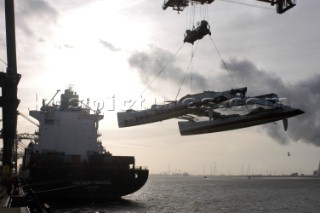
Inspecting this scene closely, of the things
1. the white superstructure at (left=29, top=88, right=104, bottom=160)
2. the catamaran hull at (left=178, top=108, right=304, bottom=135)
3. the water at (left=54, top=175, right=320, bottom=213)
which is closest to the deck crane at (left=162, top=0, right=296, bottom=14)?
the catamaran hull at (left=178, top=108, right=304, bottom=135)

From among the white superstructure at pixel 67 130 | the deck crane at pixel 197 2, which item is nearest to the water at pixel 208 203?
the white superstructure at pixel 67 130

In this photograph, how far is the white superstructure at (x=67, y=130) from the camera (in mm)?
46625

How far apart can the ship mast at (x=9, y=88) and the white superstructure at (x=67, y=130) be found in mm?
10631

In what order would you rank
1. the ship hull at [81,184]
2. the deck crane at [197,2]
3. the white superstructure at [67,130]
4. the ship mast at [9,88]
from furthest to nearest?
the white superstructure at [67,130], the ship hull at [81,184], the ship mast at [9,88], the deck crane at [197,2]

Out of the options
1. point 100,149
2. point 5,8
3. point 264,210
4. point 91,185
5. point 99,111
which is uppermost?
point 5,8

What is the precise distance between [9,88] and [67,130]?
45.0ft

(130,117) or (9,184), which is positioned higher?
(130,117)

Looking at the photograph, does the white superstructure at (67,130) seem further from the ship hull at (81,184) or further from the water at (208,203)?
the water at (208,203)

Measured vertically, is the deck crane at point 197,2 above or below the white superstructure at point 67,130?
above

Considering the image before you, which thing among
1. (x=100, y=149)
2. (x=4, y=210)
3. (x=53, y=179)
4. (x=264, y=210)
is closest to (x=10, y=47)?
(x=53, y=179)

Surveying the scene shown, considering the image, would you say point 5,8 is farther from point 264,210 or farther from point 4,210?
point 264,210

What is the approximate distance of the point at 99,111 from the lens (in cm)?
5009

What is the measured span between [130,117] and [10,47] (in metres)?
14.0

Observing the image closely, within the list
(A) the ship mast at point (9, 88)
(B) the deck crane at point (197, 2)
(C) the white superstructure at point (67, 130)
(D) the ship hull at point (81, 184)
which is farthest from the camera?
(C) the white superstructure at point (67, 130)
